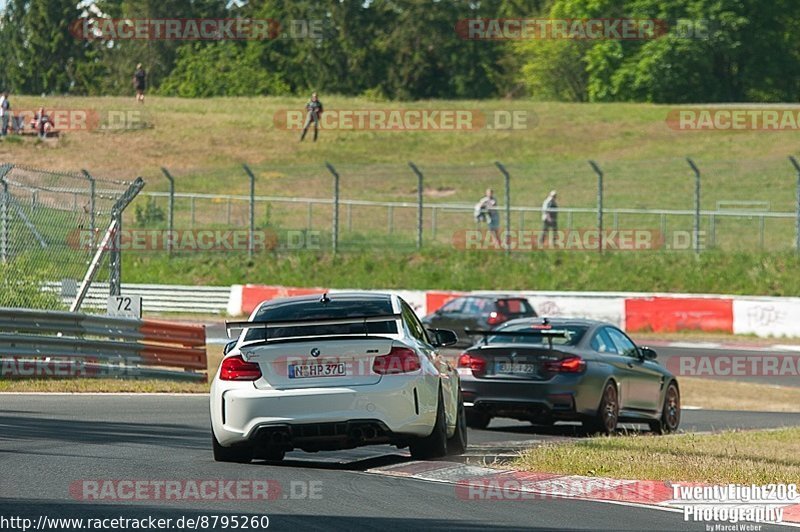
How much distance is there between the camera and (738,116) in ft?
221

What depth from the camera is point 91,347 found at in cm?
1998

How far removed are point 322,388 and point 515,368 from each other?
543 centimetres

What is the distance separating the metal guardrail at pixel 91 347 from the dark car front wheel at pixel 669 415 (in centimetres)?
704

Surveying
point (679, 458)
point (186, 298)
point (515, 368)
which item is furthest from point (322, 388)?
point (186, 298)

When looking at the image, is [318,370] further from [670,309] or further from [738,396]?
[670,309]

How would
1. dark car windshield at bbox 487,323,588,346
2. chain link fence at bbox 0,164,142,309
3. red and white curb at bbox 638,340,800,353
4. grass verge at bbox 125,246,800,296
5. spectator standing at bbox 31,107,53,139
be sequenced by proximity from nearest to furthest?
dark car windshield at bbox 487,323,588,346, chain link fence at bbox 0,164,142,309, red and white curb at bbox 638,340,800,353, grass verge at bbox 125,246,800,296, spectator standing at bbox 31,107,53,139

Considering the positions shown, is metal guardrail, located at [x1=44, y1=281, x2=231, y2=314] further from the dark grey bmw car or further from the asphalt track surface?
the asphalt track surface

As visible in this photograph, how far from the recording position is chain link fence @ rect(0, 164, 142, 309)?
1983 centimetres

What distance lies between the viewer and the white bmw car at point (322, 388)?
1109cm

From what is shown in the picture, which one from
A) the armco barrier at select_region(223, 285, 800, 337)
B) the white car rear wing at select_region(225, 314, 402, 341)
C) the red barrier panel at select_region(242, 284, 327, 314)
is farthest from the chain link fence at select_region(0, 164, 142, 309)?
the red barrier panel at select_region(242, 284, 327, 314)

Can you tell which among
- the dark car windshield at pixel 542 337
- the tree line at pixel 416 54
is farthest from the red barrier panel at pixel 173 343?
the tree line at pixel 416 54

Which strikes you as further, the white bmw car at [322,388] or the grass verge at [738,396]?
the grass verge at [738,396]

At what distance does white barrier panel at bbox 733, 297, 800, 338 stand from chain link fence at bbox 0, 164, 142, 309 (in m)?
15.6

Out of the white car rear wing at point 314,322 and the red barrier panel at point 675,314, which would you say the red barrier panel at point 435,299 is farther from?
the white car rear wing at point 314,322
